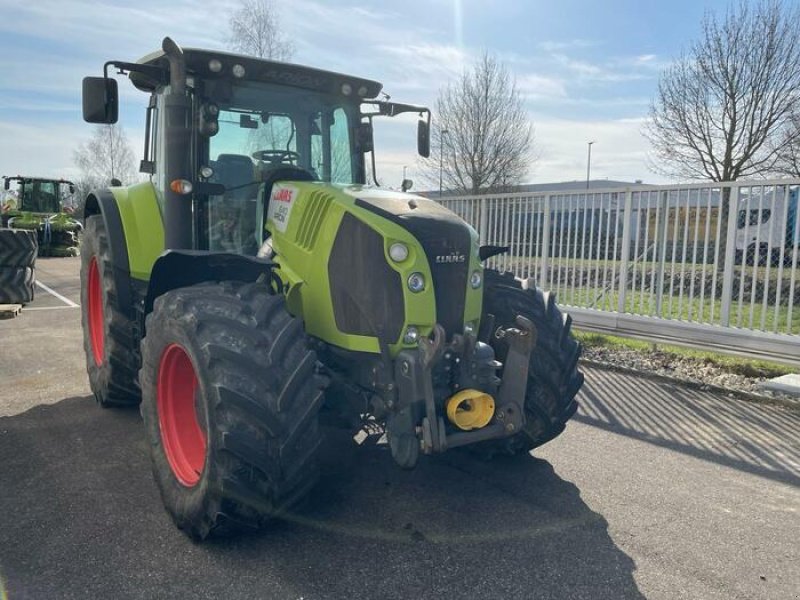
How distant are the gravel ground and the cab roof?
4.41m

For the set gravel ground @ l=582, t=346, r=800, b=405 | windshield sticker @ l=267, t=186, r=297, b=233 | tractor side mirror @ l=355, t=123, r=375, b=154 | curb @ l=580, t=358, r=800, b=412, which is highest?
tractor side mirror @ l=355, t=123, r=375, b=154

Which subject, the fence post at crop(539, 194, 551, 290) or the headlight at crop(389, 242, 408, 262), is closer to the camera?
the headlight at crop(389, 242, 408, 262)

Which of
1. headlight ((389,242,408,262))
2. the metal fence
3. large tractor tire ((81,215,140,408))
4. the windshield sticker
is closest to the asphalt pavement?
large tractor tire ((81,215,140,408))

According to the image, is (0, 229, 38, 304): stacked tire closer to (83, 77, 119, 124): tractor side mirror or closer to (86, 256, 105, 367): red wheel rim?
(86, 256, 105, 367): red wheel rim

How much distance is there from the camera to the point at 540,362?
3.93 meters

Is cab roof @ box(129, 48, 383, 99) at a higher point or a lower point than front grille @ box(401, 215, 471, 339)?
higher

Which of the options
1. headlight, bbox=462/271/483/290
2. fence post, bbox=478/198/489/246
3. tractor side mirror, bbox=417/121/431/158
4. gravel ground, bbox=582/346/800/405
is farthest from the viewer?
fence post, bbox=478/198/489/246

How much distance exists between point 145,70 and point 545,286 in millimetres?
6312

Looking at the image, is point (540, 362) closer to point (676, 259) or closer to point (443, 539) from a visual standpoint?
point (443, 539)

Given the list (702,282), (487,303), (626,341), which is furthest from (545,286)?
(487,303)

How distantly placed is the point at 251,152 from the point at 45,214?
2291 centimetres

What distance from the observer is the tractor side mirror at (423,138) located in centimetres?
514

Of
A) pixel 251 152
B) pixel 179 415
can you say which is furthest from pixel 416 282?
pixel 251 152

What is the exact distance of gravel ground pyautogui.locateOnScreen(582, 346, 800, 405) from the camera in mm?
6426
